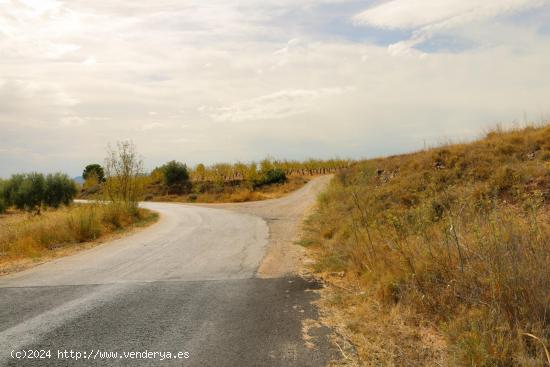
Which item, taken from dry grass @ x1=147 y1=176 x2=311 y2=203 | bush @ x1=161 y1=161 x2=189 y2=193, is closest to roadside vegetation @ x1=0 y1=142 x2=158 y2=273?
dry grass @ x1=147 y1=176 x2=311 y2=203

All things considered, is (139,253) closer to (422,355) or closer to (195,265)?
(195,265)

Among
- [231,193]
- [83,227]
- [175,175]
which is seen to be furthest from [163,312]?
[175,175]

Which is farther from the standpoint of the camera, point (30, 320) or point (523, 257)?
point (30, 320)

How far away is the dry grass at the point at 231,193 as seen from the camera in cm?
3828

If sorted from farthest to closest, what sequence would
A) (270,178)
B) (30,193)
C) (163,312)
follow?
1. (270,178)
2. (30,193)
3. (163,312)

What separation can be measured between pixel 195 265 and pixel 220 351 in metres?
4.91

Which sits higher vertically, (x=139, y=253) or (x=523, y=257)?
(x=523, y=257)

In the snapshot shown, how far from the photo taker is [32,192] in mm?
35781

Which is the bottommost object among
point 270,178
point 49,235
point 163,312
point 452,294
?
point 163,312

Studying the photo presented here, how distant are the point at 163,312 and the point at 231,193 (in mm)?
39595

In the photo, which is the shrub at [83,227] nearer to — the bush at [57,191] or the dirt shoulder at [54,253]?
the dirt shoulder at [54,253]

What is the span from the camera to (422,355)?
385 centimetres

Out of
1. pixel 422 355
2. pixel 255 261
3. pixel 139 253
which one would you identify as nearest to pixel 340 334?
pixel 422 355

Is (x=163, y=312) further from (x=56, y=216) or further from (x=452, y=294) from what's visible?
(x=56, y=216)
